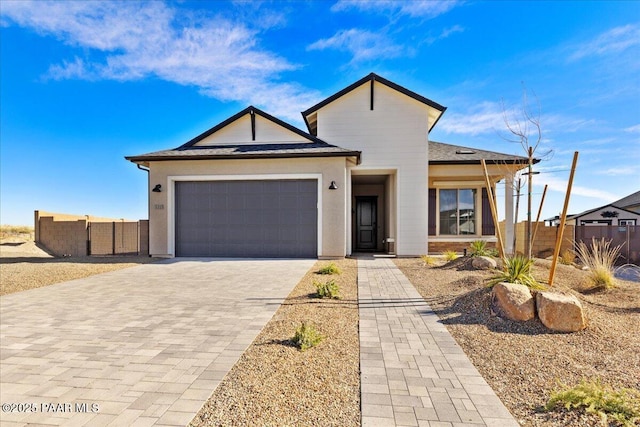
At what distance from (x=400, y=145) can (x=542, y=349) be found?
9.82 m

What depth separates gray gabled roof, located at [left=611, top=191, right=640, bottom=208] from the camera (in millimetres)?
25647

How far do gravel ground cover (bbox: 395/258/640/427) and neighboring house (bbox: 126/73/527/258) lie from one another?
623 cm

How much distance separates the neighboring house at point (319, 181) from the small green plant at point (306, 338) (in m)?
7.42

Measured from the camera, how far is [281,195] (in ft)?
37.3

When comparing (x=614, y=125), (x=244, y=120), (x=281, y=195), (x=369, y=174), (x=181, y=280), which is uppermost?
(x=244, y=120)

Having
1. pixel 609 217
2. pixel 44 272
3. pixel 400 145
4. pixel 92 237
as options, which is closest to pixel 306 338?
pixel 44 272

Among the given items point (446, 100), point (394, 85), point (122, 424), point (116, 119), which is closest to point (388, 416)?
point (122, 424)

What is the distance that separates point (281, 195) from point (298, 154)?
163cm

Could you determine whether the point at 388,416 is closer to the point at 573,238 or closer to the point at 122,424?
the point at 122,424

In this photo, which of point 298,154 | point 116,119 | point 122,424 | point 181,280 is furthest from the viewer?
point 116,119

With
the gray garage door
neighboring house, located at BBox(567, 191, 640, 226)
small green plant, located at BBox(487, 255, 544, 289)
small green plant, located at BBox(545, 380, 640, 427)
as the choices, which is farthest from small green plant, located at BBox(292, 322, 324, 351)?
neighboring house, located at BBox(567, 191, 640, 226)

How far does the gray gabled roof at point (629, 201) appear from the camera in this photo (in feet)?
84.1

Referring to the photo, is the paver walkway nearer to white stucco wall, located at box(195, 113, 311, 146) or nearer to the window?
white stucco wall, located at box(195, 113, 311, 146)

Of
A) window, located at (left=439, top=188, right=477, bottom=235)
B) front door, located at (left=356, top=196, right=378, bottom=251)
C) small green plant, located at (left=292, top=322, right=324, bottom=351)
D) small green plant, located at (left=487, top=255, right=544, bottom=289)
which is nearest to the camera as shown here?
small green plant, located at (left=292, top=322, right=324, bottom=351)
